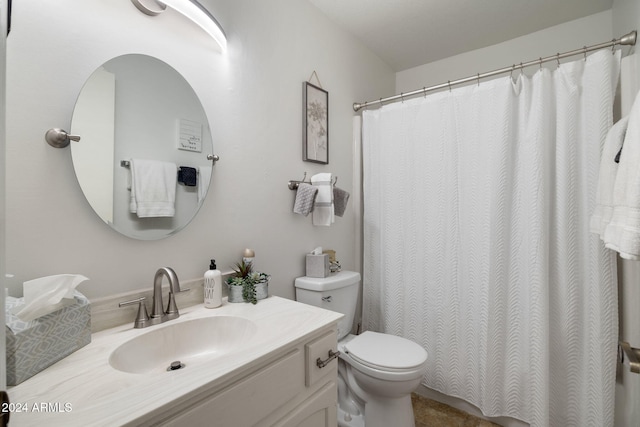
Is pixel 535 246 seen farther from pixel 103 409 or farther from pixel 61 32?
pixel 61 32

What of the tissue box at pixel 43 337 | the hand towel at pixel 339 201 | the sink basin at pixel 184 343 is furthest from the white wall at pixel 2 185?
the hand towel at pixel 339 201

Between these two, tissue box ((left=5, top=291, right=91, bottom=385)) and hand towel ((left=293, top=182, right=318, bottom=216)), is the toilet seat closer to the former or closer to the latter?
hand towel ((left=293, top=182, right=318, bottom=216))

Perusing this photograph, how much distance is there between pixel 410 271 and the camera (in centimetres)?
189

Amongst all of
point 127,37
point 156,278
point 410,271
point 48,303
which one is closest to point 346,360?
point 410,271

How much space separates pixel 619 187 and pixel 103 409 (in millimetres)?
1504

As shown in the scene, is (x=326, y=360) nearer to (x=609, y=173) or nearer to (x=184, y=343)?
(x=184, y=343)

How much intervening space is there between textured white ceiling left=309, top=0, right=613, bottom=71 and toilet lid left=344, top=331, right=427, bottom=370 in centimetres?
196

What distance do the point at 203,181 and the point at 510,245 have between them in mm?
1596

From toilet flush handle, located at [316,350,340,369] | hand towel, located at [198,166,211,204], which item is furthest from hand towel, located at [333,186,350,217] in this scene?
toilet flush handle, located at [316,350,340,369]

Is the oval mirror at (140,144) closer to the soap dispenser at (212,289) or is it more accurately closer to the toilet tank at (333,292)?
the soap dispenser at (212,289)

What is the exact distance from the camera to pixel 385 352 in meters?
1.44

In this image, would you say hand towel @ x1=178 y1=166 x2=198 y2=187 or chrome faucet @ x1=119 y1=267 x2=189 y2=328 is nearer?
chrome faucet @ x1=119 y1=267 x2=189 y2=328

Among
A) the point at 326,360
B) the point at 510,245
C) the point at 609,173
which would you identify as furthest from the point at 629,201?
the point at 326,360

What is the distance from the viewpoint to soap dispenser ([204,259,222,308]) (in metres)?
1.13
